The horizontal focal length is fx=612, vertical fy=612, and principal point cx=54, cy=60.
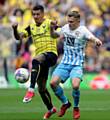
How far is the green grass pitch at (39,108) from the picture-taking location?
12.6 metres

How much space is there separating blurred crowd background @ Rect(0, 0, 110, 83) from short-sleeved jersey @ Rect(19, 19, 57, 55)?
11.1 m

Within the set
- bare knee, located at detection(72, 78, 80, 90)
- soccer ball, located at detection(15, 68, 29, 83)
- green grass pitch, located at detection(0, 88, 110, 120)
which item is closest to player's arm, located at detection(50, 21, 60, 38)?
bare knee, located at detection(72, 78, 80, 90)

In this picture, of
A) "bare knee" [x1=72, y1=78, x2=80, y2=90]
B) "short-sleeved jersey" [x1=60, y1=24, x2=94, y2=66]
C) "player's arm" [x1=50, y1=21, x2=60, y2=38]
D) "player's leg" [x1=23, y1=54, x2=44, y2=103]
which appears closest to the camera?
"bare knee" [x1=72, y1=78, x2=80, y2=90]

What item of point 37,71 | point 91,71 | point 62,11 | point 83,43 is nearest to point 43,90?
point 37,71

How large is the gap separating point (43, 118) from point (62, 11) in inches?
572

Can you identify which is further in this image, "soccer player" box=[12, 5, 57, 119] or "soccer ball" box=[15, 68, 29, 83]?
"soccer ball" box=[15, 68, 29, 83]

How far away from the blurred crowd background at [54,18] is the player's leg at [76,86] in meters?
11.8

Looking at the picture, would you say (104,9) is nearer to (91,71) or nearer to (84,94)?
(91,71)

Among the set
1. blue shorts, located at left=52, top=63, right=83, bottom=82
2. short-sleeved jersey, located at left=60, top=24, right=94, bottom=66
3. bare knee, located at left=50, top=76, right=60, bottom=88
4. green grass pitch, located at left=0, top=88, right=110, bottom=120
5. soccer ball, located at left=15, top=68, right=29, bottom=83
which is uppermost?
short-sleeved jersey, located at left=60, top=24, right=94, bottom=66

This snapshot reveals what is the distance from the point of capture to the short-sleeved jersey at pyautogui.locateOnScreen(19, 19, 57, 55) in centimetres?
1243

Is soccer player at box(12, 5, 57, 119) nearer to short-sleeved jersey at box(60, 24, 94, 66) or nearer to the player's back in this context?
the player's back

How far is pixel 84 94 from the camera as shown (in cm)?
1972

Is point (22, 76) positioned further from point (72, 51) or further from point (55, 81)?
point (72, 51)

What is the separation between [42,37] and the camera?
1252cm
